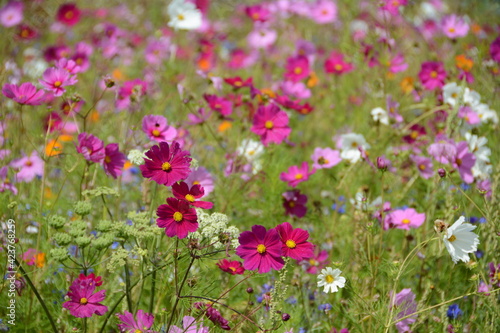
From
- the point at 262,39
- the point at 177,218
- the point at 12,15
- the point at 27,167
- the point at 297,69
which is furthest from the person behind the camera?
the point at 262,39

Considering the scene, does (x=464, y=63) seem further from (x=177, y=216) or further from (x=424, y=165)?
(x=177, y=216)

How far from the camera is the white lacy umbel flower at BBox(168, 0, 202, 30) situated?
2.99m

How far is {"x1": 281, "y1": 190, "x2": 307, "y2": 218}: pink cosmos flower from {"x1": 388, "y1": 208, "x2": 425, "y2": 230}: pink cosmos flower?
319mm

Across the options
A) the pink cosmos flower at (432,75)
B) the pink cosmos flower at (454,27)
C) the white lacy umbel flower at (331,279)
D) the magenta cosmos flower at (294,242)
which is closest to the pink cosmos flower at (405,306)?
the white lacy umbel flower at (331,279)

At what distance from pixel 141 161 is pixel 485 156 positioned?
4.59ft

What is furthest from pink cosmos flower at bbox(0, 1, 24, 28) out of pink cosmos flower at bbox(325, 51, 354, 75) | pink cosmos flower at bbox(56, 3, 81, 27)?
pink cosmos flower at bbox(325, 51, 354, 75)

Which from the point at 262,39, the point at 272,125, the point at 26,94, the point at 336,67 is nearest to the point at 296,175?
the point at 272,125

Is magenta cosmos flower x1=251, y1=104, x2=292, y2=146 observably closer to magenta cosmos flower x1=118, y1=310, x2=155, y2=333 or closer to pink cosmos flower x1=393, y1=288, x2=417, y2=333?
pink cosmos flower x1=393, y1=288, x2=417, y2=333

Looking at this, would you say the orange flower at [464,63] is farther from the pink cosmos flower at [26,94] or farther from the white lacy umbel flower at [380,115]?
the pink cosmos flower at [26,94]

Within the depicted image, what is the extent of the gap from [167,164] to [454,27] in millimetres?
2363

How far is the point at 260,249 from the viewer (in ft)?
4.28

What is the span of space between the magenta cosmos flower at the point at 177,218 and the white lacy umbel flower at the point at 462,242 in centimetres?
64

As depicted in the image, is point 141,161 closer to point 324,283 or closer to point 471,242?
point 324,283

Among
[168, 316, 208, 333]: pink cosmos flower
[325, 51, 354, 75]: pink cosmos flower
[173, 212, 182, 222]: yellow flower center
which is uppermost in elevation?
[325, 51, 354, 75]: pink cosmos flower
